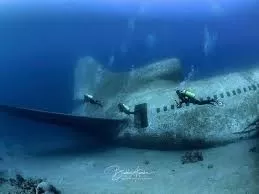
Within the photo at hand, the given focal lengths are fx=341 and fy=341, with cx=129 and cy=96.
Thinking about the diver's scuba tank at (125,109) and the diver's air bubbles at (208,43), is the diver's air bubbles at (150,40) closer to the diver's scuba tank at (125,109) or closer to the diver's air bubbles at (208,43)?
the diver's air bubbles at (208,43)

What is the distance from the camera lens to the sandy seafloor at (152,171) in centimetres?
989

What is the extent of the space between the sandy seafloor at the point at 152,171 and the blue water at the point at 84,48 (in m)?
5.84

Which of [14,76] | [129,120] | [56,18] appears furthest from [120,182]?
[56,18]

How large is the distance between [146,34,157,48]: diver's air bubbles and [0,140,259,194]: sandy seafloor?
32373 mm

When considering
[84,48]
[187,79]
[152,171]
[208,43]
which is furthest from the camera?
[208,43]
